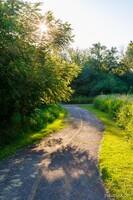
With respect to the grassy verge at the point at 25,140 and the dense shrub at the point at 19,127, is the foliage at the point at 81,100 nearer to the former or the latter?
the dense shrub at the point at 19,127

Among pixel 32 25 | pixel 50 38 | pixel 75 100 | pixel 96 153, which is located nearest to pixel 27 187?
pixel 96 153

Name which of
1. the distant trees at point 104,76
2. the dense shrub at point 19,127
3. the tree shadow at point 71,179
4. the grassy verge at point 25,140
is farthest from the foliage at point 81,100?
the tree shadow at point 71,179

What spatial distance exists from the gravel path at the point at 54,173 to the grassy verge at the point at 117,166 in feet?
1.10

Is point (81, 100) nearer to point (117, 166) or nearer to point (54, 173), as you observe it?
point (117, 166)

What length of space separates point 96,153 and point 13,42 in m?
7.82

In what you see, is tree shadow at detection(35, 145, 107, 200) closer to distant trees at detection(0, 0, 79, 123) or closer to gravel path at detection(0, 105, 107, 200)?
gravel path at detection(0, 105, 107, 200)

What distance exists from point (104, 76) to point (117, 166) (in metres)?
68.0

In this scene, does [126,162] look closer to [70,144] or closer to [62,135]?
[70,144]

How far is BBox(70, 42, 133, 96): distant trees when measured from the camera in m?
73.9

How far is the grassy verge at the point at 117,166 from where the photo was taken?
9539 millimetres

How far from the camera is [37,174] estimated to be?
38.3 ft

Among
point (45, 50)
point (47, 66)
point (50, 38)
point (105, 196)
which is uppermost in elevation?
point (50, 38)

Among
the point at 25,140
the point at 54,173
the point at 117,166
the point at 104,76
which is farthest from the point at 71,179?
the point at 104,76

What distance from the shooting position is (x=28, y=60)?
19.0 m
